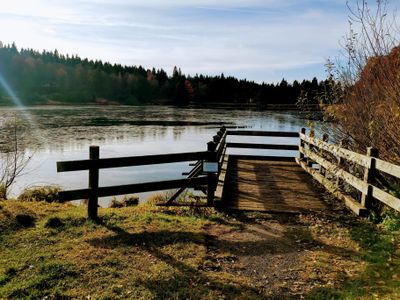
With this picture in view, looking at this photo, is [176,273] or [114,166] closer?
[176,273]

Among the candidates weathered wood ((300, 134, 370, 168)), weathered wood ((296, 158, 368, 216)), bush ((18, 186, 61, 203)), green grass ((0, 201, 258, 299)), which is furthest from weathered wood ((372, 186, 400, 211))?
bush ((18, 186, 61, 203))

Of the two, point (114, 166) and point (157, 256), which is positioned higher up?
point (114, 166)

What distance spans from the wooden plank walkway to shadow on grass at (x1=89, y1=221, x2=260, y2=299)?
2244 mm

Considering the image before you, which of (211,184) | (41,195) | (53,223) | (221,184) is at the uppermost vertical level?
(211,184)

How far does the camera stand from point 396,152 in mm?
8094

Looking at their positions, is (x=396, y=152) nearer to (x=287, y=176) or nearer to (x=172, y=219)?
(x=287, y=176)

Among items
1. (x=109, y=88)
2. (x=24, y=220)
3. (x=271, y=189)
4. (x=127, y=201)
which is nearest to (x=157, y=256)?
(x=24, y=220)

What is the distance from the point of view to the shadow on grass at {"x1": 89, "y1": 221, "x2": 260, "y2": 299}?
15.5ft

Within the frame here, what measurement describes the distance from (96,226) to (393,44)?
739cm

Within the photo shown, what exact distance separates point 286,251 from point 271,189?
4.28 metres

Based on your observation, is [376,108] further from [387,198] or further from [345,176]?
[387,198]

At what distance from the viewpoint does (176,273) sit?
523 centimetres

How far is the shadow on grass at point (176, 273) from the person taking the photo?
15.5 feet

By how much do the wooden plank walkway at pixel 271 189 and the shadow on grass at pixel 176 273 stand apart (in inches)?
88.3
